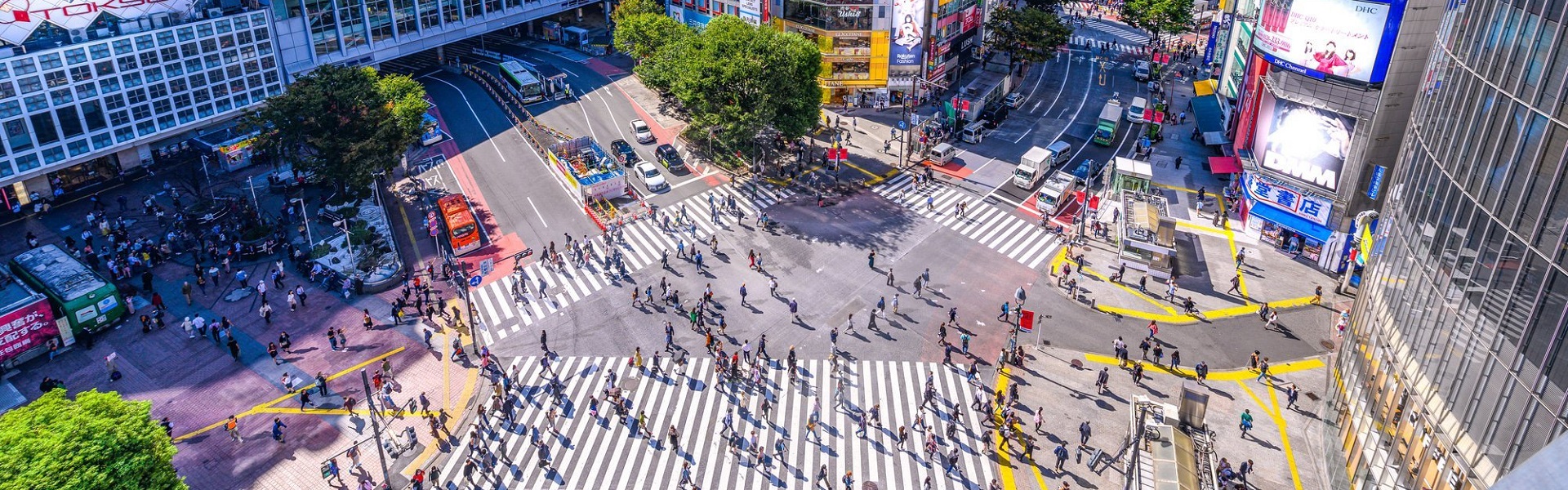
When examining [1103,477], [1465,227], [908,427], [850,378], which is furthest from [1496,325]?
[850,378]

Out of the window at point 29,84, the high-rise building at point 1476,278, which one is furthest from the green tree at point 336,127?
the high-rise building at point 1476,278

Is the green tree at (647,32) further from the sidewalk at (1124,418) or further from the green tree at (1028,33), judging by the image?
the sidewalk at (1124,418)

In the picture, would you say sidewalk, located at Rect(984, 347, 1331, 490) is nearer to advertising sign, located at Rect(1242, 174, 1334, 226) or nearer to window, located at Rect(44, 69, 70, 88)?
advertising sign, located at Rect(1242, 174, 1334, 226)

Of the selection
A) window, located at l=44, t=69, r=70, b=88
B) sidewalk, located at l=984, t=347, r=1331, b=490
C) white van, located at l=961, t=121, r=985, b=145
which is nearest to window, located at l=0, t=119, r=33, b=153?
window, located at l=44, t=69, r=70, b=88

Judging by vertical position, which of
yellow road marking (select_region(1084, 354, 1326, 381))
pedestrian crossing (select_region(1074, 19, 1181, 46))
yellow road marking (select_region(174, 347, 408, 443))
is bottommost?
yellow road marking (select_region(174, 347, 408, 443))

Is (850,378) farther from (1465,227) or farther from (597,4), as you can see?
(597,4)
